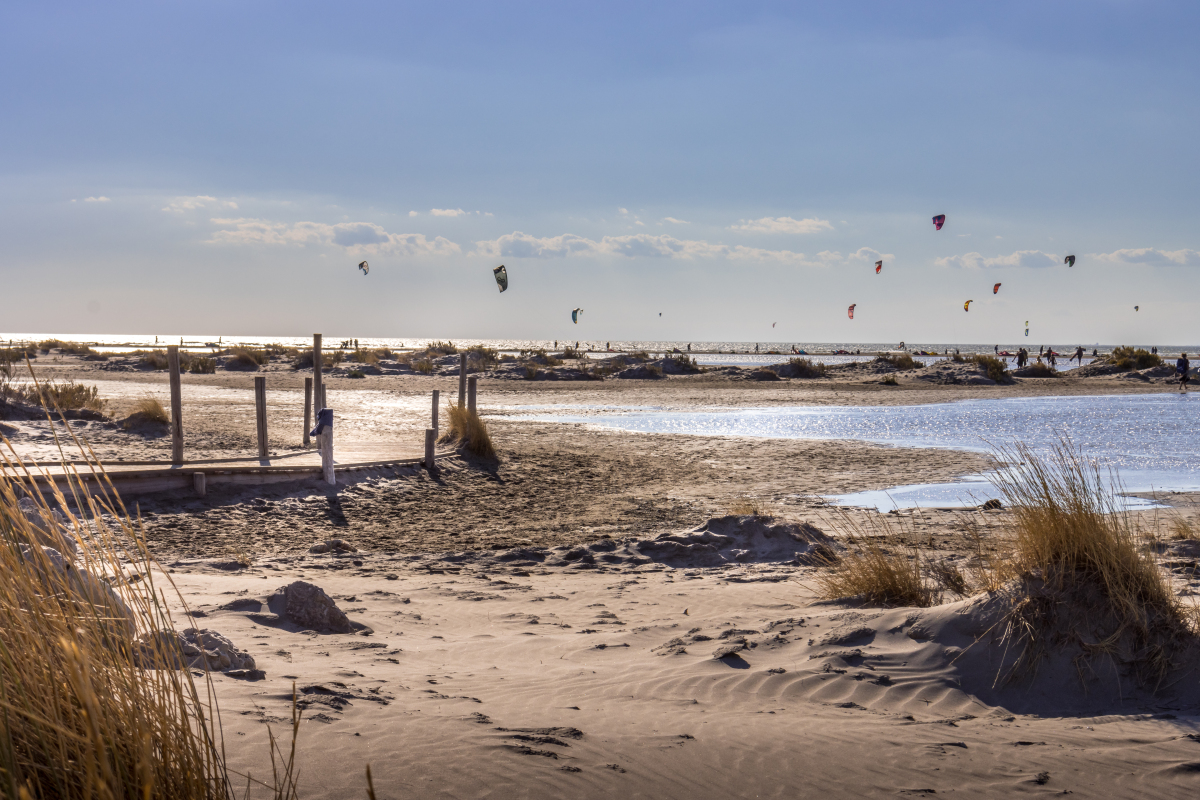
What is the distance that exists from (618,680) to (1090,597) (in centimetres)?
290

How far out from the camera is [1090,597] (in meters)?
4.99

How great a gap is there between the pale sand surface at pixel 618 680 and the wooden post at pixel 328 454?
913mm

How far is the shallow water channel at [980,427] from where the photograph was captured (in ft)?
42.7

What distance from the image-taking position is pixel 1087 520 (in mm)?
5027

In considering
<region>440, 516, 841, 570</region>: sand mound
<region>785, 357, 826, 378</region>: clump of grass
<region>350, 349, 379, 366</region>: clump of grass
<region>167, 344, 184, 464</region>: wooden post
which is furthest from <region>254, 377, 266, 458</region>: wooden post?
<region>785, 357, 826, 378</region>: clump of grass

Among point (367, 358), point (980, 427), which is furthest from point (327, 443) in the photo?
point (367, 358)

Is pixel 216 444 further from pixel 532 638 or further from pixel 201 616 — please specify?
pixel 532 638

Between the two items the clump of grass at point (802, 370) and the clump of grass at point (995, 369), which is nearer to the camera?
the clump of grass at point (995, 369)

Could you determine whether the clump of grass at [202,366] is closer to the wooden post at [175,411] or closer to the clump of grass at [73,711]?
the wooden post at [175,411]

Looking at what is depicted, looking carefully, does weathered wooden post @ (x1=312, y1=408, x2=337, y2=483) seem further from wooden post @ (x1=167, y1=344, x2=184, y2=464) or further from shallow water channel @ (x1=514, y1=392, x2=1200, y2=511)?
shallow water channel @ (x1=514, y1=392, x2=1200, y2=511)

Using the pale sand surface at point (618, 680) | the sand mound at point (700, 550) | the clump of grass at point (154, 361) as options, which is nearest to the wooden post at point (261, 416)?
the pale sand surface at point (618, 680)

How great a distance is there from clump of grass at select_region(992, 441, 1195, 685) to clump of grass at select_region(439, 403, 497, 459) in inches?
442

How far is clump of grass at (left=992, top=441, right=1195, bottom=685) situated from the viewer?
15.7 ft

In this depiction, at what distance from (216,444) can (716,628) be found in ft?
41.3
